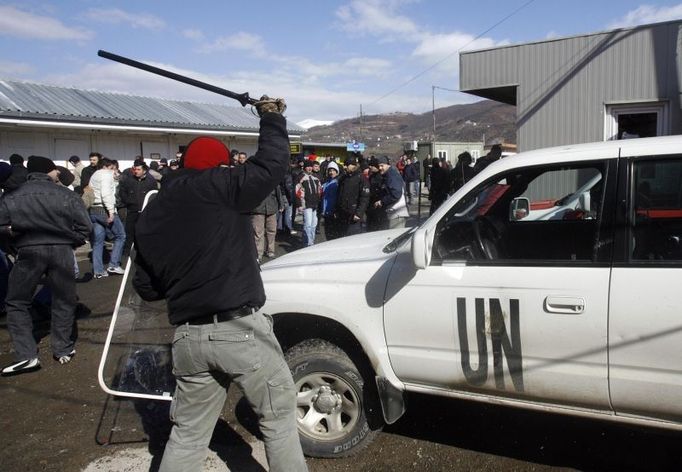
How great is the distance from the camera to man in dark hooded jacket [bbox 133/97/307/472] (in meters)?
2.51

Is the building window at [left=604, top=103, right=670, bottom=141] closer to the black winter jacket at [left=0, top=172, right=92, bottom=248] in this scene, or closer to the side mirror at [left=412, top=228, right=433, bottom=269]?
the side mirror at [left=412, top=228, right=433, bottom=269]

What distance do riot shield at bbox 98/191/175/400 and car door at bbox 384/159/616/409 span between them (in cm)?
173

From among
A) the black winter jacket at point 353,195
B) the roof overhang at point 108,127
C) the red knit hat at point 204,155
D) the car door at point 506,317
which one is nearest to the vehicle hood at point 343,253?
the car door at point 506,317

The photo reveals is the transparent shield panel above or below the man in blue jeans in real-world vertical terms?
below

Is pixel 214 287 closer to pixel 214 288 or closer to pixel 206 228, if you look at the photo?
pixel 214 288

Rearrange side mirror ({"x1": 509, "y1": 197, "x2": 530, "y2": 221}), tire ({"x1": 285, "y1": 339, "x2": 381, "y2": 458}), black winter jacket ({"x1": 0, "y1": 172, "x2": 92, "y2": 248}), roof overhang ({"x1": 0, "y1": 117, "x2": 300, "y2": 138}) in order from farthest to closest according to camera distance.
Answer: roof overhang ({"x1": 0, "y1": 117, "x2": 300, "y2": 138})
black winter jacket ({"x1": 0, "y1": 172, "x2": 92, "y2": 248})
side mirror ({"x1": 509, "y1": 197, "x2": 530, "y2": 221})
tire ({"x1": 285, "y1": 339, "x2": 381, "y2": 458})

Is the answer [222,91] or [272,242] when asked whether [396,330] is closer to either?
[222,91]

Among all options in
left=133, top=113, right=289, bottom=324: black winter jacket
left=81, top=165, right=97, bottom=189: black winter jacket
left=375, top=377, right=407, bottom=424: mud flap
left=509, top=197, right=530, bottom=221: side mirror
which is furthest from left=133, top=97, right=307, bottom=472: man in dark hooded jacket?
left=81, top=165, right=97, bottom=189: black winter jacket

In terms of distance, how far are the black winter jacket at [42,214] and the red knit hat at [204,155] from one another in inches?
116

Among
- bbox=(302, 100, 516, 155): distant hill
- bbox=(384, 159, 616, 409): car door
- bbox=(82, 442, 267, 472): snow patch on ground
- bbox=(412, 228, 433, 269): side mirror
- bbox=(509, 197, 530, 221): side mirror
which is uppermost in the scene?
bbox=(302, 100, 516, 155): distant hill

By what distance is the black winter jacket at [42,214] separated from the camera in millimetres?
4973

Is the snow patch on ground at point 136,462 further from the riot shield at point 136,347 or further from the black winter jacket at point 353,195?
the black winter jacket at point 353,195

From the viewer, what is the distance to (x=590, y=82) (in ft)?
32.0

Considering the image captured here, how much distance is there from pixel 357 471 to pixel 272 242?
23.0ft
